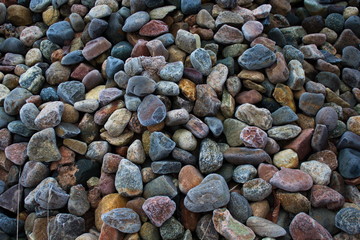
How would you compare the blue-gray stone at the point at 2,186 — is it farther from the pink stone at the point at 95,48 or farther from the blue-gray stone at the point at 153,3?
the blue-gray stone at the point at 153,3

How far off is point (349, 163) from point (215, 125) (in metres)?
0.37

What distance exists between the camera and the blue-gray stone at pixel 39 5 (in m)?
1.38

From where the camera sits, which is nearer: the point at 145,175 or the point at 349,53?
the point at 145,175

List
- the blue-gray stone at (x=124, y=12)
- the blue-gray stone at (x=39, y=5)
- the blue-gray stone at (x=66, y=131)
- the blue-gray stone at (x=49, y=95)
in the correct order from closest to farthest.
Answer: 1. the blue-gray stone at (x=66, y=131)
2. the blue-gray stone at (x=49, y=95)
3. the blue-gray stone at (x=124, y=12)
4. the blue-gray stone at (x=39, y=5)

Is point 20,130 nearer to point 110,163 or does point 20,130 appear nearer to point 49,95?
point 49,95

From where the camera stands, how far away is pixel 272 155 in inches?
40.6

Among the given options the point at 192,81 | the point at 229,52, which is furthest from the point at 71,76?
Answer: the point at 229,52

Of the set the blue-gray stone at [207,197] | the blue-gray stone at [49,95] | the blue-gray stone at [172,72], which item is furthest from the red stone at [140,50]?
the blue-gray stone at [207,197]

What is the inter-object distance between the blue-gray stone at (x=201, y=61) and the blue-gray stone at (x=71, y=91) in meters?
0.36

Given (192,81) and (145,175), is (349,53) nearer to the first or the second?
(192,81)

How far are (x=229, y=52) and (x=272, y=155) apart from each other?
368mm

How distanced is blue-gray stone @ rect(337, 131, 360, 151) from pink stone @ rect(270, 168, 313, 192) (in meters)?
0.17

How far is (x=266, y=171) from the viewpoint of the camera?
0.96m

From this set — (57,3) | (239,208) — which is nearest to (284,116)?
(239,208)
